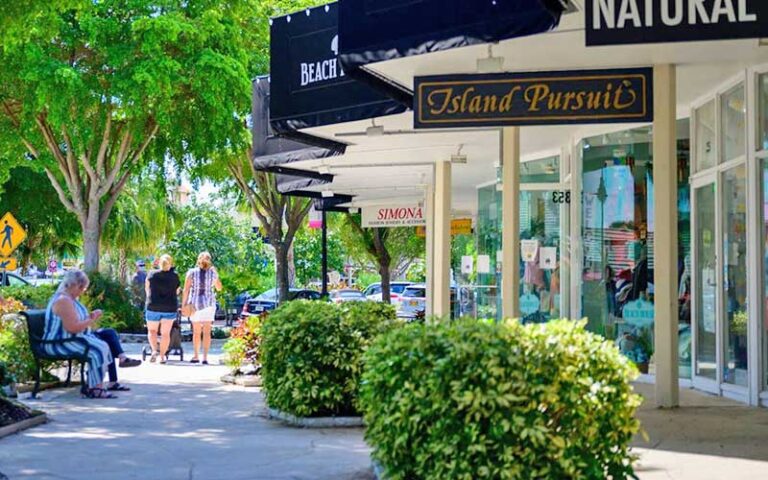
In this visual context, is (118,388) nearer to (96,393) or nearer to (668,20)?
(96,393)

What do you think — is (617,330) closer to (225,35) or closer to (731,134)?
(731,134)

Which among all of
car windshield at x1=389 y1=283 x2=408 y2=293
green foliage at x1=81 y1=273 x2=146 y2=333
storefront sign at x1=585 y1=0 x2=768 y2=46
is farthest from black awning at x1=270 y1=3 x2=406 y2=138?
car windshield at x1=389 y1=283 x2=408 y2=293

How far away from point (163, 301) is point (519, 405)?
534 inches

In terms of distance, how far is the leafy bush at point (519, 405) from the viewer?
5.80m

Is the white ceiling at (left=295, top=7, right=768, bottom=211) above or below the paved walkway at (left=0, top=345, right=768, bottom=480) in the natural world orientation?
above

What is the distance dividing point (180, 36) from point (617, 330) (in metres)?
14.0

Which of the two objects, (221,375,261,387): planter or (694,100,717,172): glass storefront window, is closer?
(694,100,717,172): glass storefront window

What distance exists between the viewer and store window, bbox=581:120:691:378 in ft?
45.4

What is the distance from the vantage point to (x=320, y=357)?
10.5m

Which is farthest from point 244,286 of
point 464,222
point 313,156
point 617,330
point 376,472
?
point 376,472

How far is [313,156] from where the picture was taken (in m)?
16.2

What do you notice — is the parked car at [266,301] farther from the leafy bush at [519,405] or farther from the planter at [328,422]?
the leafy bush at [519,405]

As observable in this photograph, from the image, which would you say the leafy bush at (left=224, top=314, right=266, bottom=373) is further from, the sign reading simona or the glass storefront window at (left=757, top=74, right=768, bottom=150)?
the glass storefront window at (left=757, top=74, right=768, bottom=150)

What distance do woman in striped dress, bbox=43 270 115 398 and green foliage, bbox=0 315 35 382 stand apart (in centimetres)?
50
